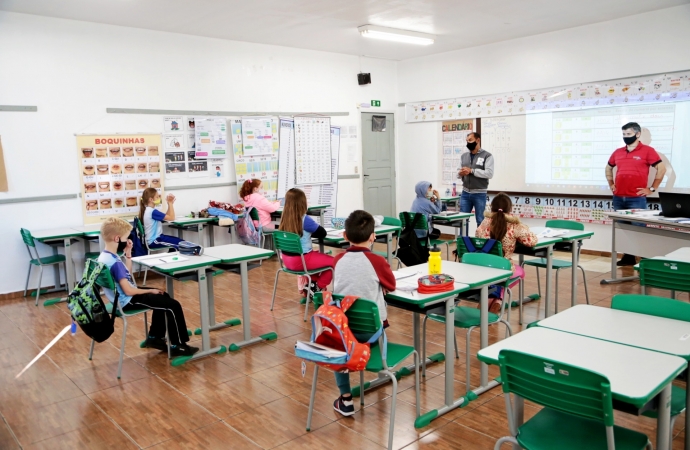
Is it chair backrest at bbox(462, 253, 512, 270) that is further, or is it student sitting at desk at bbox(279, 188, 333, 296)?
student sitting at desk at bbox(279, 188, 333, 296)

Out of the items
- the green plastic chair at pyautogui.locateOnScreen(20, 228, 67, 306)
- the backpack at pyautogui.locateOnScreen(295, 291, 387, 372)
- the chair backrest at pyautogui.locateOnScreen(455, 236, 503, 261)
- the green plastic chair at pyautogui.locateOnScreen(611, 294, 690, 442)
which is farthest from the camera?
the green plastic chair at pyautogui.locateOnScreen(20, 228, 67, 306)

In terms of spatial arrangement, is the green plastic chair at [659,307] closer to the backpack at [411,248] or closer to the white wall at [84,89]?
the backpack at [411,248]

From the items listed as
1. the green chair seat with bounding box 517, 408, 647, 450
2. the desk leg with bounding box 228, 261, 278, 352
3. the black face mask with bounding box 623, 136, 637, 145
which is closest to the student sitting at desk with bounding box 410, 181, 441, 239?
the desk leg with bounding box 228, 261, 278, 352

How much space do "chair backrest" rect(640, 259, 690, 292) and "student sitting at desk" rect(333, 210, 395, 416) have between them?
171 cm

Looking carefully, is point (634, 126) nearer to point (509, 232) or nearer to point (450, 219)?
point (450, 219)

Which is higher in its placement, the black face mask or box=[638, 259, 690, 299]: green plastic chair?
the black face mask

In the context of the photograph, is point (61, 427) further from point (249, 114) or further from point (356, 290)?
point (249, 114)

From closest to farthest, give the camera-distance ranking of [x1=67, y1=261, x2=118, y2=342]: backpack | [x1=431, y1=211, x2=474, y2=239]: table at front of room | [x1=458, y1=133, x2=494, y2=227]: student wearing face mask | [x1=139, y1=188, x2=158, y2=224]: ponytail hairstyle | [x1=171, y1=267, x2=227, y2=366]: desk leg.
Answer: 1. [x1=67, y1=261, x2=118, y2=342]: backpack
2. [x1=171, y1=267, x2=227, y2=366]: desk leg
3. [x1=431, y1=211, x2=474, y2=239]: table at front of room
4. [x1=139, y1=188, x2=158, y2=224]: ponytail hairstyle
5. [x1=458, y1=133, x2=494, y2=227]: student wearing face mask

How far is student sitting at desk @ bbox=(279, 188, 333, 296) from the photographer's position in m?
4.95

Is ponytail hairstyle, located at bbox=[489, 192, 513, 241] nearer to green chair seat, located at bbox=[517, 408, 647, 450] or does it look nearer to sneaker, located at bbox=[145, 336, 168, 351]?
green chair seat, located at bbox=[517, 408, 647, 450]

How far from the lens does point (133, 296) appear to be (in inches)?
155

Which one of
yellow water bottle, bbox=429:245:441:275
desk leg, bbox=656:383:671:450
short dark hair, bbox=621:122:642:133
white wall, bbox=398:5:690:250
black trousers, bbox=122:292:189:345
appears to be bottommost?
black trousers, bbox=122:292:189:345

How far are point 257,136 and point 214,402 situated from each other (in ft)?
17.5

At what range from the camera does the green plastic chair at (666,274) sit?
3355mm
